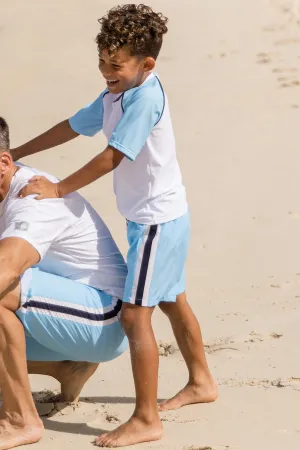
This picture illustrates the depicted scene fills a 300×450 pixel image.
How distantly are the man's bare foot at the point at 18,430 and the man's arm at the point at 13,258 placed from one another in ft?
1.61

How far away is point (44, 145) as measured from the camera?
4262mm

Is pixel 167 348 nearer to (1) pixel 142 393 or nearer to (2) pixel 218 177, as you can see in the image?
(1) pixel 142 393

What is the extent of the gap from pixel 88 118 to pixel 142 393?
120 centimetres

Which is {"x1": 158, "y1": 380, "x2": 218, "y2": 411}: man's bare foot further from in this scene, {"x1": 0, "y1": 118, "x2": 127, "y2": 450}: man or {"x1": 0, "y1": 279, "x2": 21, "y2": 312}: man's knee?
{"x1": 0, "y1": 279, "x2": 21, "y2": 312}: man's knee

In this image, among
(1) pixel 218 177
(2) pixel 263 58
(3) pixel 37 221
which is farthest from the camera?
(2) pixel 263 58

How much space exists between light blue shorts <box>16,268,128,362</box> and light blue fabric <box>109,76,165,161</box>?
0.55 metres

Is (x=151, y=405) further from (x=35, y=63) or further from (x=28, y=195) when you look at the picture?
(x=35, y=63)

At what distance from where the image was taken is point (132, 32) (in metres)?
3.78

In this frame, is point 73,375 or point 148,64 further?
point 73,375

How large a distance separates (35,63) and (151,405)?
21.5 ft

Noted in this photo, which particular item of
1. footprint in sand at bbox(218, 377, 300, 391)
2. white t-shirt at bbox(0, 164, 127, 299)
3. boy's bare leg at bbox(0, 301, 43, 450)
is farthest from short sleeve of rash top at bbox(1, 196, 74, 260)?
footprint in sand at bbox(218, 377, 300, 391)

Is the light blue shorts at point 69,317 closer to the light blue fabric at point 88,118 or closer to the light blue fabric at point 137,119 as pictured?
the light blue fabric at point 137,119

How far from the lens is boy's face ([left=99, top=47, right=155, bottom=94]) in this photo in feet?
12.5

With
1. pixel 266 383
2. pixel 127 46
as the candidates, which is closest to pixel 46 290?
pixel 127 46
